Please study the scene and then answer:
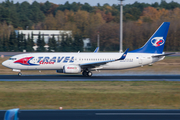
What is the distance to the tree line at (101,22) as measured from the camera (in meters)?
90.1

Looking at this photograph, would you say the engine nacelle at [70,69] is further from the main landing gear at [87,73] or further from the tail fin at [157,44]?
the tail fin at [157,44]

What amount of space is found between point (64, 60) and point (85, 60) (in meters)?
2.71

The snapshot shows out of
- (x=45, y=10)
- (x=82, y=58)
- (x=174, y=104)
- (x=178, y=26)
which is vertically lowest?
(x=174, y=104)

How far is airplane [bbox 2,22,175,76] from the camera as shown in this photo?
3155 centimetres

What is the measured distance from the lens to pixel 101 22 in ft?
405

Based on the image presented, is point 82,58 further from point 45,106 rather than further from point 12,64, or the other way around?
point 45,106

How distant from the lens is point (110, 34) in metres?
92.1

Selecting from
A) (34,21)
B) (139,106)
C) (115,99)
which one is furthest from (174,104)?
(34,21)
